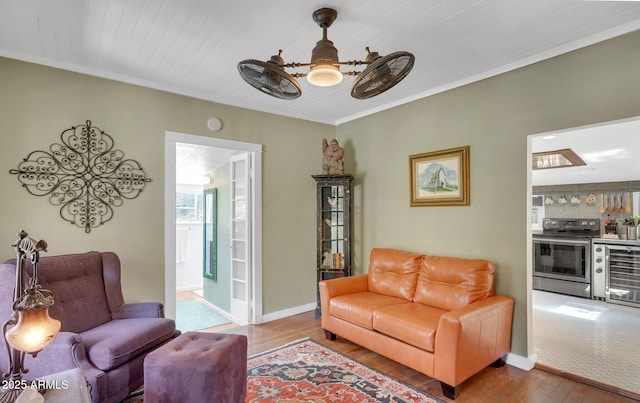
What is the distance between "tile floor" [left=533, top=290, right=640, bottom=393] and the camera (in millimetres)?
2695

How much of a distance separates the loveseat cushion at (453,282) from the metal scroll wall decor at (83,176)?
9.86 feet

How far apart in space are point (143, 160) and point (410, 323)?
2937mm

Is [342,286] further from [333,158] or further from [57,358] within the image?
[57,358]

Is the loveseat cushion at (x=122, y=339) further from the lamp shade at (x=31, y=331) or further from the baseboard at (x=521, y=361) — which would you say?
the baseboard at (x=521, y=361)

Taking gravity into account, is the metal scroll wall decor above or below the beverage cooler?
above

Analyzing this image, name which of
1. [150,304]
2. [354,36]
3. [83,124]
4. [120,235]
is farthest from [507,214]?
[83,124]

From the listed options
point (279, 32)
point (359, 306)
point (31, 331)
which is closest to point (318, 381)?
point (359, 306)

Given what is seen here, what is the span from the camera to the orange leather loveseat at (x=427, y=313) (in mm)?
2357

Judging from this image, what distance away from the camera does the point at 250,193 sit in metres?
4.00

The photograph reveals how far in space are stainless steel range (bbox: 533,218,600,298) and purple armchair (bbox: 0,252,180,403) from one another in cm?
576

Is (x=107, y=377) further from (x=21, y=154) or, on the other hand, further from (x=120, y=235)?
(x=21, y=154)

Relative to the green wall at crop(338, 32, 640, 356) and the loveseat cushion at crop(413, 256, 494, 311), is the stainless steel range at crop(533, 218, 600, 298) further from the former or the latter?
the loveseat cushion at crop(413, 256, 494, 311)

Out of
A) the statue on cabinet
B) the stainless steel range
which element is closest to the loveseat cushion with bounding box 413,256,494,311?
the statue on cabinet

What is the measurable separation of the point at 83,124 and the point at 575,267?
682 centimetres
